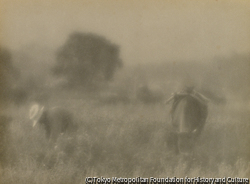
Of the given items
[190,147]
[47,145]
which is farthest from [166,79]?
[47,145]

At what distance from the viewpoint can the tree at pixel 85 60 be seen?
2312 mm

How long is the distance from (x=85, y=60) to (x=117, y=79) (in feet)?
1.26

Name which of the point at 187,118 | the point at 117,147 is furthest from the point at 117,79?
the point at 187,118

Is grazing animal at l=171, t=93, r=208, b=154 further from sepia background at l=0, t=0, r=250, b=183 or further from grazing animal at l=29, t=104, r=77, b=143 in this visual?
grazing animal at l=29, t=104, r=77, b=143

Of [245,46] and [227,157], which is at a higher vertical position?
[245,46]

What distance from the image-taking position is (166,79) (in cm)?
233

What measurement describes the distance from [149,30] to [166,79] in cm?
54

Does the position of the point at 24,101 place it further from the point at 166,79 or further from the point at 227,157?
the point at 227,157

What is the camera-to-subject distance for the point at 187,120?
2.34m

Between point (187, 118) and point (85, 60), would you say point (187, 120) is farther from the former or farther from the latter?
point (85, 60)

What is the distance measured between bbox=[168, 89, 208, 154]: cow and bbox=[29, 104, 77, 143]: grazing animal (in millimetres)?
1127

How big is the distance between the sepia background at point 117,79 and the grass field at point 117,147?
0.03 ft

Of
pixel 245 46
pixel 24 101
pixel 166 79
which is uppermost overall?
pixel 245 46

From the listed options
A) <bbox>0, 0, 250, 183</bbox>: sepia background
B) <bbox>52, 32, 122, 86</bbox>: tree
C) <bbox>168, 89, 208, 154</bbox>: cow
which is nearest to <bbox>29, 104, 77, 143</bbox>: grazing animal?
<bbox>0, 0, 250, 183</bbox>: sepia background
